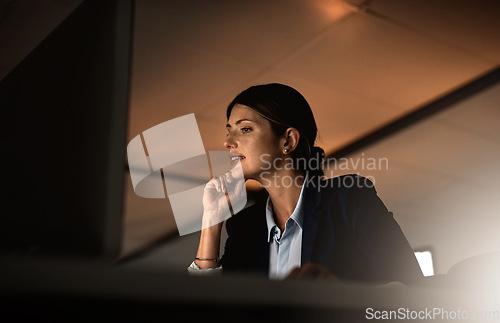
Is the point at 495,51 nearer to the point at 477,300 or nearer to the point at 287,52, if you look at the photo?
the point at 287,52

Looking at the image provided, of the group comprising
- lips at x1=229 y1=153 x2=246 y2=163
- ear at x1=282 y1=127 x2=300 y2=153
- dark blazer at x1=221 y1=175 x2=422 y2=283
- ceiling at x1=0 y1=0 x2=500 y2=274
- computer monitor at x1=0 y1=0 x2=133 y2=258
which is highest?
ceiling at x1=0 y1=0 x2=500 y2=274

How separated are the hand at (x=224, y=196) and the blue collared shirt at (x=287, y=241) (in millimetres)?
218

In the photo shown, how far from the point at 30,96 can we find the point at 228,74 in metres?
2.73

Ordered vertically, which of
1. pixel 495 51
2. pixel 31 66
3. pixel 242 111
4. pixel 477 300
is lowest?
pixel 477 300

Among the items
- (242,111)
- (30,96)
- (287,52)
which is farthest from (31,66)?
(287,52)

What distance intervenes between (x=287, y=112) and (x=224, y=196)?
0.39 meters

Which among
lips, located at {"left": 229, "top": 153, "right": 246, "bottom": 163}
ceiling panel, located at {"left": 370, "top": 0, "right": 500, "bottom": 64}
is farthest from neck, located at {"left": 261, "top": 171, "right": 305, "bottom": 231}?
ceiling panel, located at {"left": 370, "top": 0, "right": 500, "bottom": 64}

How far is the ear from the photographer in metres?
1.60

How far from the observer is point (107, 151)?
336mm

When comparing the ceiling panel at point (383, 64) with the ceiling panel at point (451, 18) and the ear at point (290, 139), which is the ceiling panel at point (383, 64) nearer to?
the ceiling panel at point (451, 18)

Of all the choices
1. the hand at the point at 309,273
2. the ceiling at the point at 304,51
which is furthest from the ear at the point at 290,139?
the hand at the point at 309,273

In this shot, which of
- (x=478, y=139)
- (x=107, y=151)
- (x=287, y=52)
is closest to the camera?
(x=107, y=151)

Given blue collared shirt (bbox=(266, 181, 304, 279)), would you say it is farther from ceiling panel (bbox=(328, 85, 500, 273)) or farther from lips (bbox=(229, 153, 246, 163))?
ceiling panel (bbox=(328, 85, 500, 273))

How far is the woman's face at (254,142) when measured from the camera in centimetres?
157
